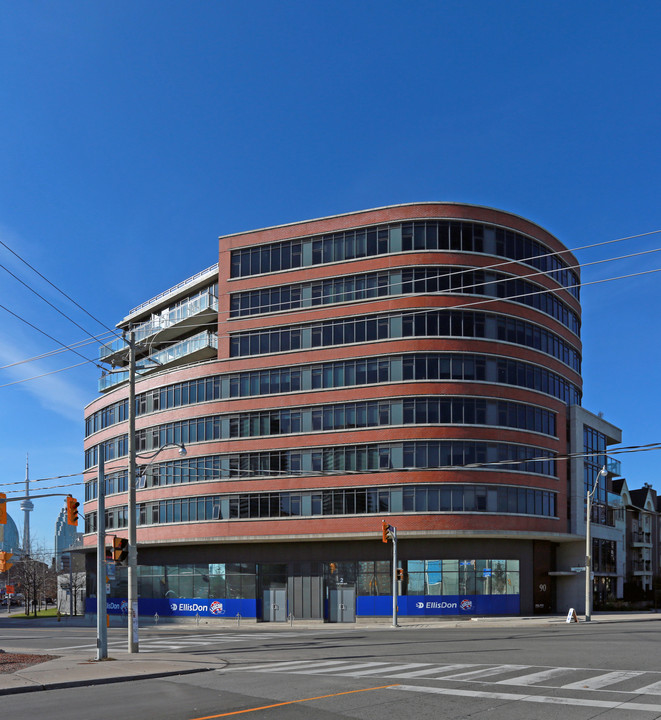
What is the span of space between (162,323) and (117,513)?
15.6 m

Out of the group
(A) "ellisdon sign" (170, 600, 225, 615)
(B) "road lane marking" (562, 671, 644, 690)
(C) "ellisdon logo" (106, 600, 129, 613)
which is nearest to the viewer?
(B) "road lane marking" (562, 671, 644, 690)

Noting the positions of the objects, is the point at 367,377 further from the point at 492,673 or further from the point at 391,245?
the point at 492,673

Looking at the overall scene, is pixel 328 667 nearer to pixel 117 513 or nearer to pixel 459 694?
pixel 459 694

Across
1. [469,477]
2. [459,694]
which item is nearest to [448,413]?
[469,477]

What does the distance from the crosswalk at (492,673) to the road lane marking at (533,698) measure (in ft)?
4.55

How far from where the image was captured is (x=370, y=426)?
54.7 meters

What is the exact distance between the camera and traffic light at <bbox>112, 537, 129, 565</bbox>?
86.8ft

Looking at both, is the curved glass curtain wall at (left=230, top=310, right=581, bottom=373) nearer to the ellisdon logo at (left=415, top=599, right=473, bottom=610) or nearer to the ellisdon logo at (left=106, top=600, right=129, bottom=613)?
the ellisdon logo at (left=415, top=599, right=473, bottom=610)

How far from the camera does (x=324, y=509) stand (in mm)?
55375

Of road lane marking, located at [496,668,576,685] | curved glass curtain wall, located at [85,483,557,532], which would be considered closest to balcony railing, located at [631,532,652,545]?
curved glass curtain wall, located at [85,483,557,532]

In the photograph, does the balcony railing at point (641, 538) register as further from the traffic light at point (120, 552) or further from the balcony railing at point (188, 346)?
the traffic light at point (120, 552)

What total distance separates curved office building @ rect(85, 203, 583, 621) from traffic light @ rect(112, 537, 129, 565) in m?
25.4

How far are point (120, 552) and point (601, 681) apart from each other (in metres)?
15.3

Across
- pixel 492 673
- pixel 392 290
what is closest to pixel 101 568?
pixel 492 673
